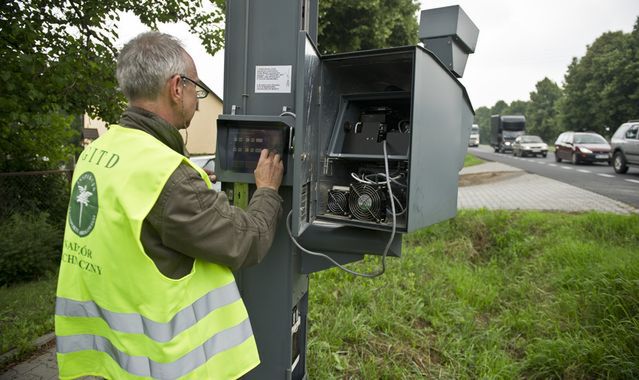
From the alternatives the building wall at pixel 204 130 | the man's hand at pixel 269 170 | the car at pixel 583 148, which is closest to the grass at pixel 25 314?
the man's hand at pixel 269 170

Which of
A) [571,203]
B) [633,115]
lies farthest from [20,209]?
[633,115]

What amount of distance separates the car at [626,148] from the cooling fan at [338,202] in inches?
534

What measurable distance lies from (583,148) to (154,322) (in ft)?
61.5

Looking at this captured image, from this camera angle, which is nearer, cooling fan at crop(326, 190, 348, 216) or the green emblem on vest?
the green emblem on vest

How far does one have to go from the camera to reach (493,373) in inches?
118

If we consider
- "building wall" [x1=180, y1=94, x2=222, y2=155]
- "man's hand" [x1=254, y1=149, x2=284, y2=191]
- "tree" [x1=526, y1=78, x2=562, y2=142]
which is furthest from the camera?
"tree" [x1=526, y1=78, x2=562, y2=142]

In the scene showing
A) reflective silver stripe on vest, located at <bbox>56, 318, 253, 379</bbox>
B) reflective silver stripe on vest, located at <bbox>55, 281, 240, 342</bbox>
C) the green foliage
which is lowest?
reflective silver stripe on vest, located at <bbox>56, 318, 253, 379</bbox>

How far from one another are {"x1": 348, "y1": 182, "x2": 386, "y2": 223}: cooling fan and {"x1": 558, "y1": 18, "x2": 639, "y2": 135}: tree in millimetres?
34508

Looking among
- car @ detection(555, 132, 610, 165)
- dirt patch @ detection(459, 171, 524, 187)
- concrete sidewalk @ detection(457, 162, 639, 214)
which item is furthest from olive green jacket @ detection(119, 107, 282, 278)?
car @ detection(555, 132, 610, 165)

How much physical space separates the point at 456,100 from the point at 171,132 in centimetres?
139

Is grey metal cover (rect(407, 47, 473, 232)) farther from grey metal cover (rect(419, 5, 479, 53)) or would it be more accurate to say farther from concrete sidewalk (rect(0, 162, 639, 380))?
concrete sidewalk (rect(0, 162, 639, 380))

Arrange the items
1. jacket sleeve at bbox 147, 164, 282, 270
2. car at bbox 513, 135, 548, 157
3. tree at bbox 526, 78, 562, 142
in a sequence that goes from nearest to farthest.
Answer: jacket sleeve at bbox 147, 164, 282, 270 → car at bbox 513, 135, 548, 157 → tree at bbox 526, 78, 562, 142

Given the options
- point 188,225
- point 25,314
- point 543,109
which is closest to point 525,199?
point 25,314

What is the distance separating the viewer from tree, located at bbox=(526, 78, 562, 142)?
167 feet
